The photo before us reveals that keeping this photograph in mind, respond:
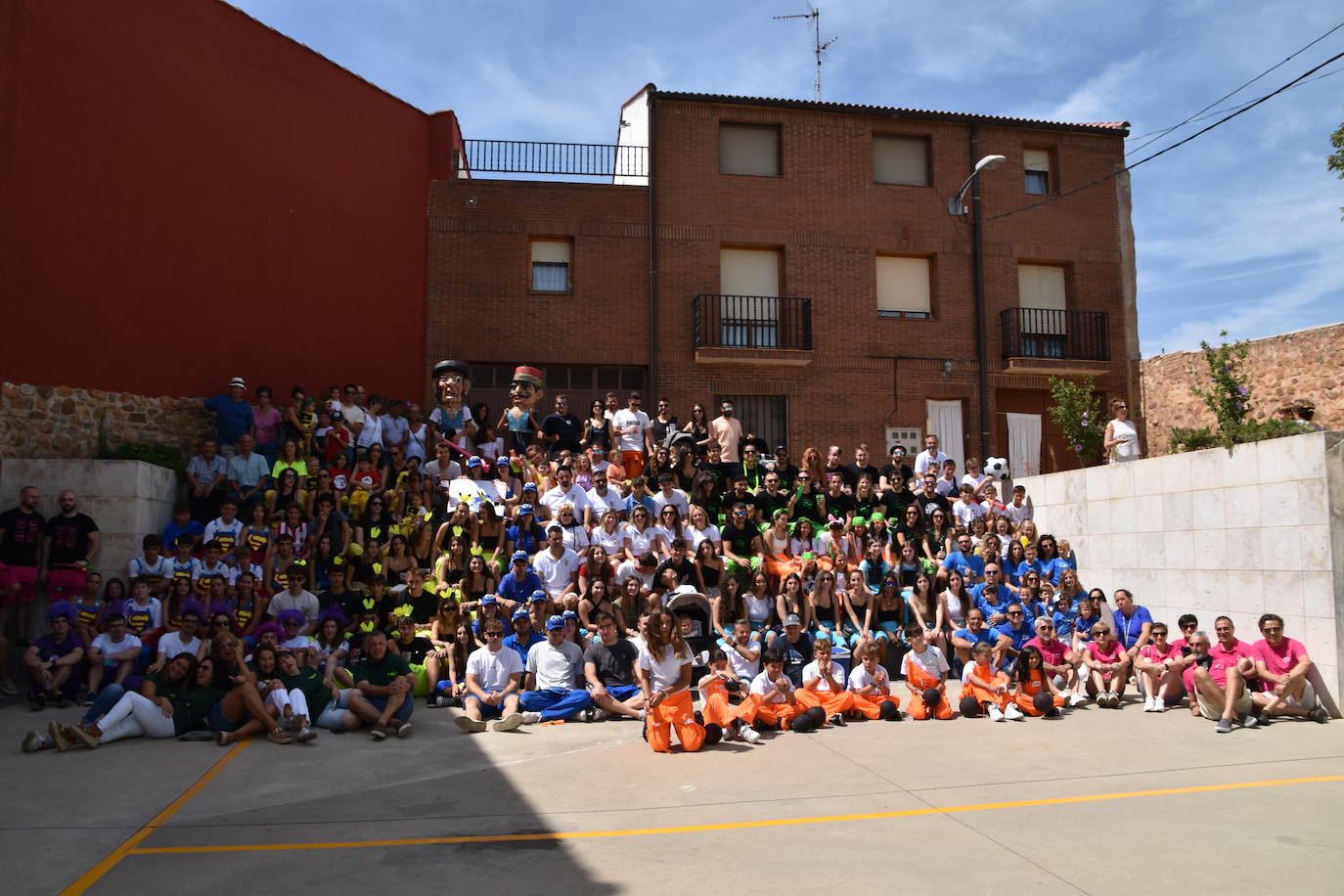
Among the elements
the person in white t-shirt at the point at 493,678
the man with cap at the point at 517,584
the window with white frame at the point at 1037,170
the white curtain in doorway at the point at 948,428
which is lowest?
the person in white t-shirt at the point at 493,678

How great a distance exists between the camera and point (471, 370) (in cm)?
1883

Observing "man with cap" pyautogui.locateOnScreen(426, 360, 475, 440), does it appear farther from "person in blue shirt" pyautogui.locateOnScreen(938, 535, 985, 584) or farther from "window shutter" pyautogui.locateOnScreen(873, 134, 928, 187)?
"window shutter" pyautogui.locateOnScreen(873, 134, 928, 187)

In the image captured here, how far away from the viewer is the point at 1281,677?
32.5 ft

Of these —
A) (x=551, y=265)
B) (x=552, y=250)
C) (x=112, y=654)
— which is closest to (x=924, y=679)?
(x=112, y=654)

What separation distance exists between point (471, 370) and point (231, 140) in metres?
5.91

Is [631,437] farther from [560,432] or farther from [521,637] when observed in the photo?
[521,637]

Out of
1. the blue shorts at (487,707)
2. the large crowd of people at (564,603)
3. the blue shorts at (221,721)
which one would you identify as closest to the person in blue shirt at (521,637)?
the large crowd of people at (564,603)

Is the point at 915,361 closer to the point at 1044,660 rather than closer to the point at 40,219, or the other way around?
the point at 1044,660

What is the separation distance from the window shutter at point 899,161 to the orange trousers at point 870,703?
44.6 feet

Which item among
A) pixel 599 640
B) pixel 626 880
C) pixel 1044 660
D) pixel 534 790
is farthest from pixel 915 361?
pixel 626 880

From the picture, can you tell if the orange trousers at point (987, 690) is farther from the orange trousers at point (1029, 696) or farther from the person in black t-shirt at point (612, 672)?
the person in black t-shirt at point (612, 672)

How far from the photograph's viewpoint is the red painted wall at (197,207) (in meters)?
11.8

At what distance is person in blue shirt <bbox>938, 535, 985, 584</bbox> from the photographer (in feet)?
42.4

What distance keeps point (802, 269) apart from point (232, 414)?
37.4ft
